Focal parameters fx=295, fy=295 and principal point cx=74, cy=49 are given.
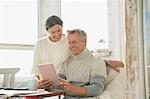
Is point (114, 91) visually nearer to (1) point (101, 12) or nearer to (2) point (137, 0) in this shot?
(2) point (137, 0)

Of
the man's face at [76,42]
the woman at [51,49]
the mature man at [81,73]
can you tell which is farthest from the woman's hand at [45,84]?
the woman at [51,49]

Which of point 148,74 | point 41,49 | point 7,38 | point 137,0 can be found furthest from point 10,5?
point 148,74

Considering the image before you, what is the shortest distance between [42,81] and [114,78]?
0.62 metres

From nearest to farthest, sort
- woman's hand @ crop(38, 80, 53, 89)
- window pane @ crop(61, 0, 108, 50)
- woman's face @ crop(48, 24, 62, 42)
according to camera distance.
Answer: woman's hand @ crop(38, 80, 53, 89)
woman's face @ crop(48, 24, 62, 42)
window pane @ crop(61, 0, 108, 50)

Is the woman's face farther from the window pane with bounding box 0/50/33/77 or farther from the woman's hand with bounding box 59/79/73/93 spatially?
the window pane with bounding box 0/50/33/77

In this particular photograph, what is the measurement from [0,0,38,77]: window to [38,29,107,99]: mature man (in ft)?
4.60

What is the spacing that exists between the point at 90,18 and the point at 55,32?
137cm

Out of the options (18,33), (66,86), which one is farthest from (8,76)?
(18,33)

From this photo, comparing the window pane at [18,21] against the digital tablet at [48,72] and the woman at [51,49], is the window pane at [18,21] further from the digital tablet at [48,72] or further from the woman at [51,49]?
the digital tablet at [48,72]

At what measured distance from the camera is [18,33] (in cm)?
400

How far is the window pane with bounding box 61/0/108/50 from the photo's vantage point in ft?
13.4

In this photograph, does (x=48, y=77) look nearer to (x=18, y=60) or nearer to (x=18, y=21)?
(x=18, y=60)

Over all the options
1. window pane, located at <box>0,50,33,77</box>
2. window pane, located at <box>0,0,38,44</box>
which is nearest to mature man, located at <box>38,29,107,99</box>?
window pane, located at <box>0,50,33,77</box>

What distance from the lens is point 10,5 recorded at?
3912mm
